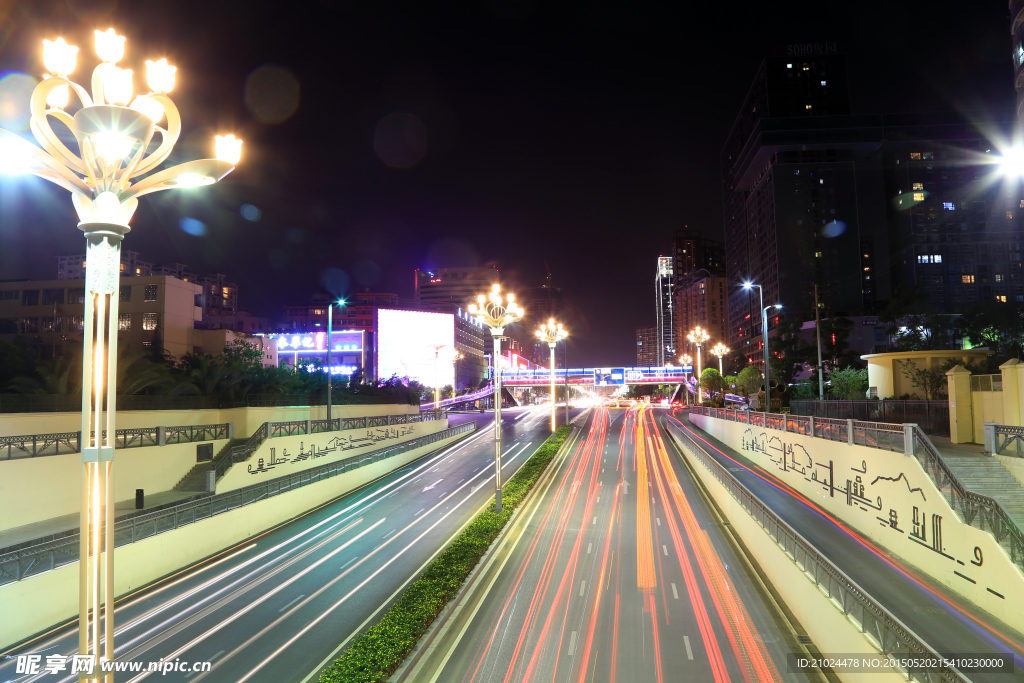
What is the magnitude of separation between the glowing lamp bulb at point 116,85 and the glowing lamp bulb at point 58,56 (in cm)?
51

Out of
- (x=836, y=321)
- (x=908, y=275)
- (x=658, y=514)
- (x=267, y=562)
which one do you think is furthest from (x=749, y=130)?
(x=267, y=562)

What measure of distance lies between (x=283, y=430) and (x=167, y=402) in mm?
5341

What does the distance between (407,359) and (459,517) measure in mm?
66851

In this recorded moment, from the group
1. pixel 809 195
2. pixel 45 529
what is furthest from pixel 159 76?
pixel 809 195

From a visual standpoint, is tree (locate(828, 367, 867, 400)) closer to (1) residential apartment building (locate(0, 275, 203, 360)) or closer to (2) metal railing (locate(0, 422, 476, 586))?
(2) metal railing (locate(0, 422, 476, 586))

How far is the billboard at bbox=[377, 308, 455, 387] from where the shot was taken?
8838 centimetres

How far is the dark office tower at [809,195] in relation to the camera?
375 feet

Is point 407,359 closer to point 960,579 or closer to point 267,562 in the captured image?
point 267,562

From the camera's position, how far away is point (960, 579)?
39.2 ft

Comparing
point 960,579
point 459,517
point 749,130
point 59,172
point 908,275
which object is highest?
point 749,130

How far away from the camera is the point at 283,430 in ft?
93.1

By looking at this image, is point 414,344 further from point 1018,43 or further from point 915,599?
point 915,599

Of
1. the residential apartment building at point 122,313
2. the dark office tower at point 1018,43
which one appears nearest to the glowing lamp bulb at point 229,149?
the residential apartment building at point 122,313

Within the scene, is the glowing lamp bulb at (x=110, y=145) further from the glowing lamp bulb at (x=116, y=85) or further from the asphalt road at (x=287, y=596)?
the asphalt road at (x=287, y=596)
